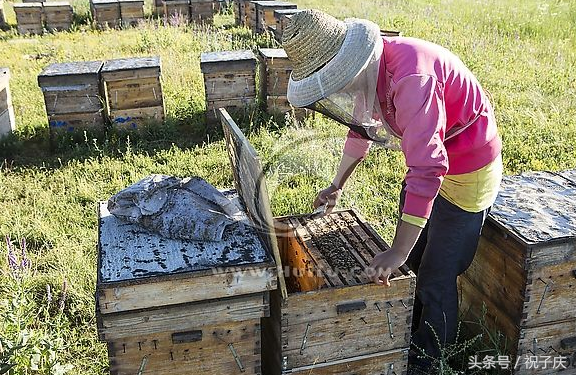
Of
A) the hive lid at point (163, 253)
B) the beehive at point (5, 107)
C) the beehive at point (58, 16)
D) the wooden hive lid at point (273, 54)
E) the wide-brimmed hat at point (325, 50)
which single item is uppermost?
the wide-brimmed hat at point (325, 50)

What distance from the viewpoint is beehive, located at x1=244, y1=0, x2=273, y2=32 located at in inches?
417

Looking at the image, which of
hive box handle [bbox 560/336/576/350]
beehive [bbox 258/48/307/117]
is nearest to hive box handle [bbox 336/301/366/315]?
hive box handle [bbox 560/336/576/350]

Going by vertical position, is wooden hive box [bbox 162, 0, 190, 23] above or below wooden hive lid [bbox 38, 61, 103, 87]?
below

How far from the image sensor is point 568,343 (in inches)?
101

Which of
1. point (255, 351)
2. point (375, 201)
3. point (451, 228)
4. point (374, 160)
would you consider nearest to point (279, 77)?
point (374, 160)

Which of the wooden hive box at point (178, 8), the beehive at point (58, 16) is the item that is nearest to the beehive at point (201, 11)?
the wooden hive box at point (178, 8)

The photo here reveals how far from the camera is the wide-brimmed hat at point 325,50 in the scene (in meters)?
1.85

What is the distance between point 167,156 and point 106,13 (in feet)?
24.2

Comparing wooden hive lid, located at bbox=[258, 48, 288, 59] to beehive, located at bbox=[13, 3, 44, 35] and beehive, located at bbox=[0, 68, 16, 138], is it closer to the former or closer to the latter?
beehive, located at bbox=[0, 68, 16, 138]

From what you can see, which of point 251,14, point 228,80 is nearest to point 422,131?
point 228,80

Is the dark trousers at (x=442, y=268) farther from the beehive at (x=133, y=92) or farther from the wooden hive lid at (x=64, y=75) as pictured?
the wooden hive lid at (x=64, y=75)

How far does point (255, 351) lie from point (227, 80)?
408 centimetres

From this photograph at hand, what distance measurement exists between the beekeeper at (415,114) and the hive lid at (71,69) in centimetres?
387

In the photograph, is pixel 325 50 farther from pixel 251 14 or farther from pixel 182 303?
pixel 251 14
